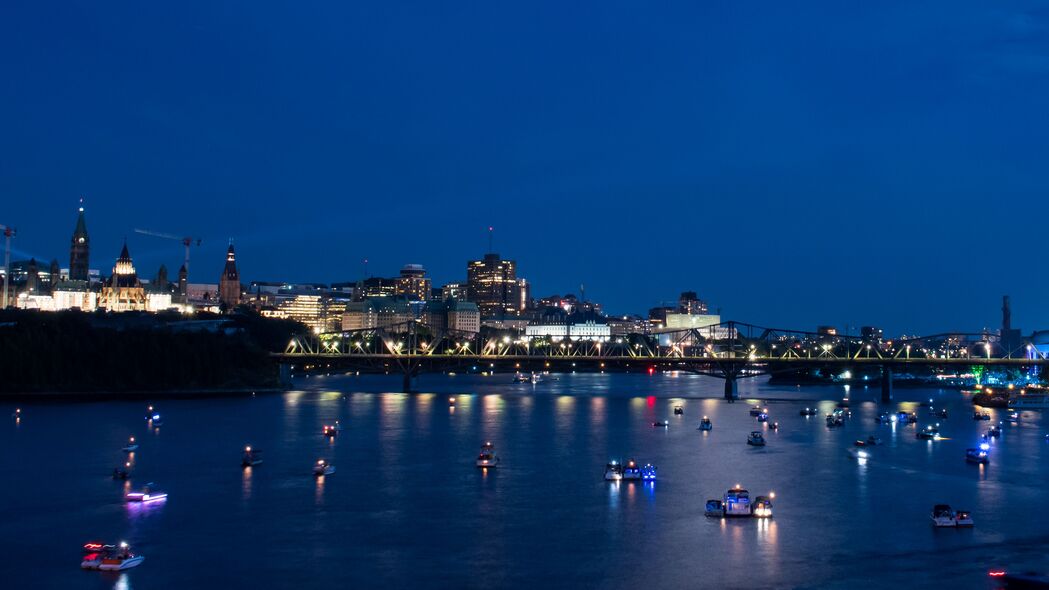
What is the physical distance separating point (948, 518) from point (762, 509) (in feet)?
20.2

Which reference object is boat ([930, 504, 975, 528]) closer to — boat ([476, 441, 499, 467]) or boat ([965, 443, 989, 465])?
boat ([965, 443, 989, 465])

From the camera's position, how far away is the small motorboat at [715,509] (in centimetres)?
3947

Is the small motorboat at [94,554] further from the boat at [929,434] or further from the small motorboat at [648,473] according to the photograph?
the boat at [929,434]

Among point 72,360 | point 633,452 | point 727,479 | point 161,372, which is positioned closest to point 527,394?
point 161,372

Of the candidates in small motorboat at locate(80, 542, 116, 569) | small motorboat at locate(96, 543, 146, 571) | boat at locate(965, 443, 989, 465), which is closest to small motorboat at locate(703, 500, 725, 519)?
small motorboat at locate(96, 543, 146, 571)

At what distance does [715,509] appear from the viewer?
39.7m

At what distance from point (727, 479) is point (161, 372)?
7655 cm

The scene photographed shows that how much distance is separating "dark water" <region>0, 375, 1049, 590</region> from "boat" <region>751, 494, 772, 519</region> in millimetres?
434

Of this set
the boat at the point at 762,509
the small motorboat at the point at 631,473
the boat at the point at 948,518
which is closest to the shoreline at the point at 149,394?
the small motorboat at the point at 631,473

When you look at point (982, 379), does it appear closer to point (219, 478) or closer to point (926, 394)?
point (926, 394)

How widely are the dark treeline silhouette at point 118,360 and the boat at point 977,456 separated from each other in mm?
77198

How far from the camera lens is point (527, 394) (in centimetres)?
11456

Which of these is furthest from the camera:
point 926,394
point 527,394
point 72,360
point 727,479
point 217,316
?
point 217,316

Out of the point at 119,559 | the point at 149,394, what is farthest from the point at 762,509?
the point at 149,394
